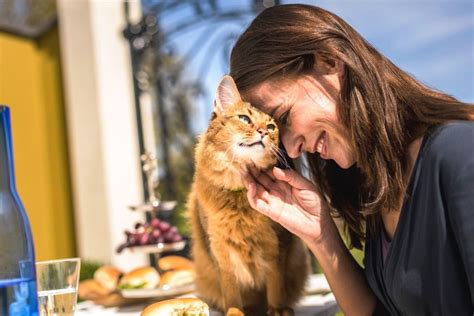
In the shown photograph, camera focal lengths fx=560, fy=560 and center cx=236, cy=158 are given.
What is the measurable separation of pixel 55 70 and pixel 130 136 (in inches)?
33.2

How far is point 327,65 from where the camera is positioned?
1203mm

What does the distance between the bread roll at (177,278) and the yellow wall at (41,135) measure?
2766mm

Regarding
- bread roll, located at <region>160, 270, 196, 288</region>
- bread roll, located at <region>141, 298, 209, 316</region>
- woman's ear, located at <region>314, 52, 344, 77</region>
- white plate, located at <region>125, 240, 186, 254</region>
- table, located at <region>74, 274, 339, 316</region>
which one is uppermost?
woman's ear, located at <region>314, 52, 344, 77</region>

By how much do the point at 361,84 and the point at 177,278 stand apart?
943mm

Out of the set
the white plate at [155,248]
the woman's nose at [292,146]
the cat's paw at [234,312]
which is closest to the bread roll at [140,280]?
the white plate at [155,248]

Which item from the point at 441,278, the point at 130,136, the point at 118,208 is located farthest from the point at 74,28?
the point at 441,278

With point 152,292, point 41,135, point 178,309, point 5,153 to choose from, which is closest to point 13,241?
point 5,153

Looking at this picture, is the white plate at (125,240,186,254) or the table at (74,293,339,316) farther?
the white plate at (125,240,186,254)

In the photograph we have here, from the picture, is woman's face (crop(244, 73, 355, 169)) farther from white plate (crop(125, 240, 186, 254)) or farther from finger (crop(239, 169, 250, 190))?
white plate (crop(125, 240, 186, 254))

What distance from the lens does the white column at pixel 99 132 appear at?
13.5 feet

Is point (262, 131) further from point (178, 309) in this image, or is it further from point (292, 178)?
point (178, 309)

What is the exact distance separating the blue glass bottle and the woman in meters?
0.51

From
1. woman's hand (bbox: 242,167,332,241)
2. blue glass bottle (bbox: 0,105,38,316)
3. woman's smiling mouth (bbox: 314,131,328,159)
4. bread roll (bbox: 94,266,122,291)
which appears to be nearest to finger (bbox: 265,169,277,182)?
woman's hand (bbox: 242,167,332,241)

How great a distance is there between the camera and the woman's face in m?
1.20
